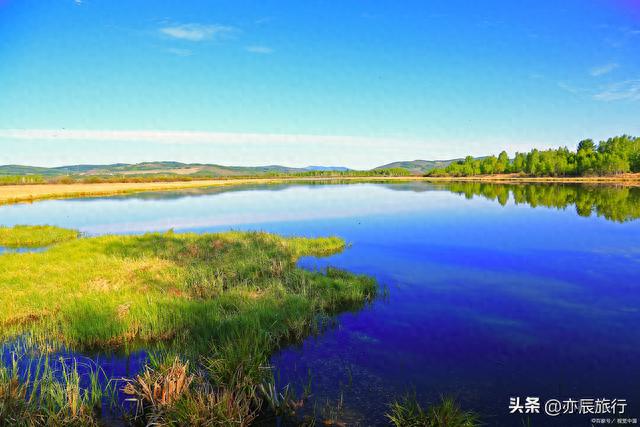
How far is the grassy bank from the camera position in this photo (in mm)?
9312

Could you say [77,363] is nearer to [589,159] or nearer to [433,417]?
[433,417]

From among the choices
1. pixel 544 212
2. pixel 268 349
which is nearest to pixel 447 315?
pixel 268 349

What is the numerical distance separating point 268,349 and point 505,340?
28.7 ft

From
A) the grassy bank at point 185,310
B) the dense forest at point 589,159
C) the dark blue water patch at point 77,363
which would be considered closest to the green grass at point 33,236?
the grassy bank at point 185,310

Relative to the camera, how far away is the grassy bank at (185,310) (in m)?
9.31

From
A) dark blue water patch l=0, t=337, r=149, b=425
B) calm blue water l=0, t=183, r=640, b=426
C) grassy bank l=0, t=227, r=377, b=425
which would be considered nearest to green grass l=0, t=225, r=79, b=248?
calm blue water l=0, t=183, r=640, b=426

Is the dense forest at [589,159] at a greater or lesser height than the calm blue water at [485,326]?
greater

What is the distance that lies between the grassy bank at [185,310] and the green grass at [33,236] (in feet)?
33.0

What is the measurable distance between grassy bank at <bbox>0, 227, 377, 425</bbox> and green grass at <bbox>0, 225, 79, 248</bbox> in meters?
10.0

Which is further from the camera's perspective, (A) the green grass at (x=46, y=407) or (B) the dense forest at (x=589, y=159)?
(B) the dense forest at (x=589, y=159)

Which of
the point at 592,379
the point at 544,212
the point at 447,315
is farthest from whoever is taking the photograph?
the point at 544,212

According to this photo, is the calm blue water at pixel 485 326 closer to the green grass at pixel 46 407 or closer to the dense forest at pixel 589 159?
the green grass at pixel 46 407

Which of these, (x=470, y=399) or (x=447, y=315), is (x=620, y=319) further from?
(x=470, y=399)

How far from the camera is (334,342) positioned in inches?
538
